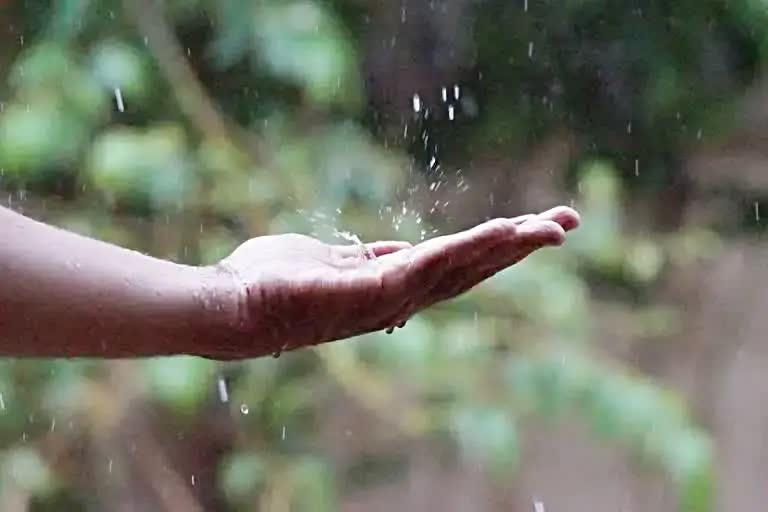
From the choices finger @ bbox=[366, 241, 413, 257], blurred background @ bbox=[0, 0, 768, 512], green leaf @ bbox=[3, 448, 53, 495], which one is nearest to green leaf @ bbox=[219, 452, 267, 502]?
blurred background @ bbox=[0, 0, 768, 512]

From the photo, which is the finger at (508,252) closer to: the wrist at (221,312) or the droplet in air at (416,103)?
the wrist at (221,312)

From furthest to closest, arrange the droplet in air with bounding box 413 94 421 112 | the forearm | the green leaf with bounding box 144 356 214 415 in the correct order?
the droplet in air with bounding box 413 94 421 112 < the green leaf with bounding box 144 356 214 415 < the forearm

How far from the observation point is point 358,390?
94 cm

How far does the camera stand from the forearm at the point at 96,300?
46cm

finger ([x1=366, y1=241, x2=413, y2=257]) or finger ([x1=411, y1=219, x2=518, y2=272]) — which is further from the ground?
finger ([x1=411, y1=219, x2=518, y2=272])

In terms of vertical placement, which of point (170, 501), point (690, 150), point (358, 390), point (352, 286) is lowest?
point (170, 501)

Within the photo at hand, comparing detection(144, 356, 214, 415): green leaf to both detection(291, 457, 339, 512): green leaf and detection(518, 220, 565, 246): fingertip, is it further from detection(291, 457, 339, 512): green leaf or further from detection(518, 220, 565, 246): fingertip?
detection(518, 220, 565, 246): fingertip

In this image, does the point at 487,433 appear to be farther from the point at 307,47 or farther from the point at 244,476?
the point at 307,47

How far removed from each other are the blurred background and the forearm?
365 millimetres

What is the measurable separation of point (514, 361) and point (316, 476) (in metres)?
0.17

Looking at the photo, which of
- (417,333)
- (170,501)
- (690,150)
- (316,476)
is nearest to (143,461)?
(170,501)

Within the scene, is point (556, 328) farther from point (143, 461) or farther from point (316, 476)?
point (143, 461)

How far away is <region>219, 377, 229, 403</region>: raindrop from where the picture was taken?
92 centimetres

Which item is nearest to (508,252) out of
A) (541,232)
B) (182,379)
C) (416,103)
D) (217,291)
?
(541,232)
